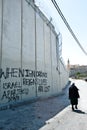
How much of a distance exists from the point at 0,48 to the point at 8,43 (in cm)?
122

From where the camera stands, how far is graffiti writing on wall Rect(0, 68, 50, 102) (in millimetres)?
17281

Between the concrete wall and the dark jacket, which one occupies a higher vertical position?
the concrete wall

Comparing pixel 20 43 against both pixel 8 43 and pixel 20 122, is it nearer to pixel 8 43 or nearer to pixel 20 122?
pixel 8 43

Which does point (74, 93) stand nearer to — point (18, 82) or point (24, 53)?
point (18, 82)

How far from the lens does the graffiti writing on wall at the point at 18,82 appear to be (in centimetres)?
1728

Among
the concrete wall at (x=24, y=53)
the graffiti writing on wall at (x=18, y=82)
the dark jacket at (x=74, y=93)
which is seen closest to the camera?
the dark jacket at (x=74, y=93)

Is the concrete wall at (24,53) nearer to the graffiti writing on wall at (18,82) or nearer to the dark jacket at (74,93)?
the graffiti writing on wall at (18,82)

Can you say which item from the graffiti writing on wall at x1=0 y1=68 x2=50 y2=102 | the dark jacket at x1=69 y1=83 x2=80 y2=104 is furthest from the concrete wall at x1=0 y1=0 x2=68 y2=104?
the dark jacket at x1=69 y1=83 x2=80 y2=104

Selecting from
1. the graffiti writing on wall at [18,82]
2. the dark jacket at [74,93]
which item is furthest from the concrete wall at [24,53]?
→ the dark jacket at [74,93]

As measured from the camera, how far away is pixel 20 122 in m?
12.1

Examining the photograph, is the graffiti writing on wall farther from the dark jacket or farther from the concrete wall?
the dark jacket

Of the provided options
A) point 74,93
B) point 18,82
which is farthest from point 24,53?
point 74,93

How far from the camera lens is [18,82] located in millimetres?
19422

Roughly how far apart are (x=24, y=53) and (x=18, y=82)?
2.41 metres
